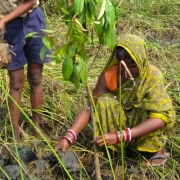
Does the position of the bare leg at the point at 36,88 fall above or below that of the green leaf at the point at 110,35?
below

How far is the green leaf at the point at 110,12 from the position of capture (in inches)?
60.5

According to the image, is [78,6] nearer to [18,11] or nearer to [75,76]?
[75,76]

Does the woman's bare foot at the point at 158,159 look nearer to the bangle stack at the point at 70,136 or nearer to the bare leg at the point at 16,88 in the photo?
the bangle stack at the point at 70,136

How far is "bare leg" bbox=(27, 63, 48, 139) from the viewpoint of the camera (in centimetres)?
268

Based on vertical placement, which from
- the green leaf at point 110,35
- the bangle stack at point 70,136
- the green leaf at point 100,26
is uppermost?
the green leaf at point 100,26

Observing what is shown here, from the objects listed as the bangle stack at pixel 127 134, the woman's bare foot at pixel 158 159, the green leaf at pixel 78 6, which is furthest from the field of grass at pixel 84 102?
the green leaf at pixel 78 6

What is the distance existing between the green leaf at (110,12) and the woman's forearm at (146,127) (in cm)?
96

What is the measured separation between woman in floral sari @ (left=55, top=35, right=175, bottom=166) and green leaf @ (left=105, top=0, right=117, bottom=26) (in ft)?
2.47

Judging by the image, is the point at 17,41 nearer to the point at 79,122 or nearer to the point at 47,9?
the point at 79,122

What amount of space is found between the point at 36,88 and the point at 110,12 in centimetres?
128

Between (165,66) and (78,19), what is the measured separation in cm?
209

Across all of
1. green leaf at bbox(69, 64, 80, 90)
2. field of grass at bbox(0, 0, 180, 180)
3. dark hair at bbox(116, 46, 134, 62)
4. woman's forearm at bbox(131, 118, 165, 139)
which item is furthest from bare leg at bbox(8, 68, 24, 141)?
green leaf at bbox(69, 64, 80, 90)

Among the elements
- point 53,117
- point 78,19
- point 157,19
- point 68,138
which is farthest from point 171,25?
point 78,19

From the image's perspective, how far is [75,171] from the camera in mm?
2277
